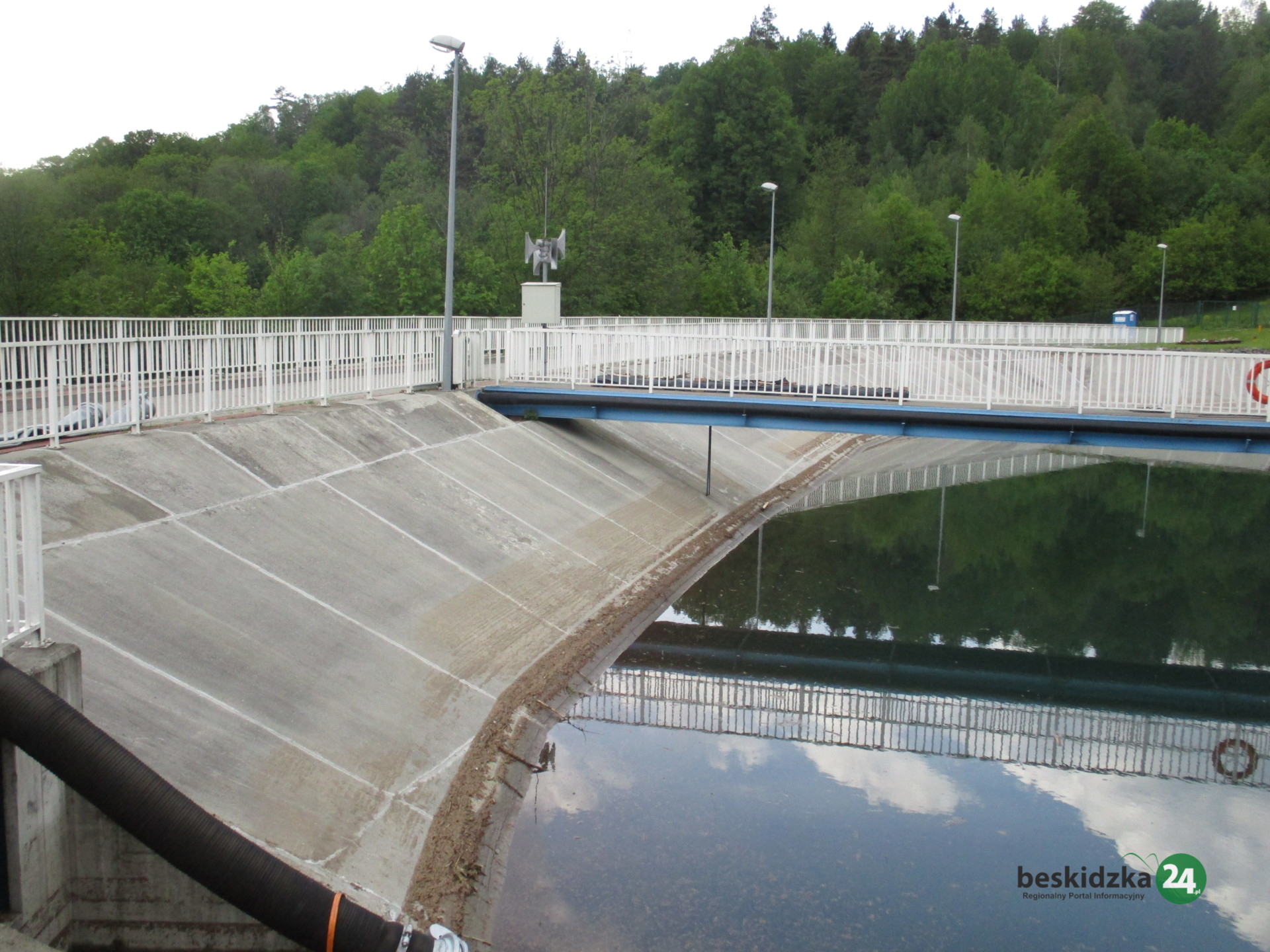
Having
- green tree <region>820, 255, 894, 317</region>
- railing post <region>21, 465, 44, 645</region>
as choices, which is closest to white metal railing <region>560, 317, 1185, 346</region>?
green tree <region>820, 255, 894, 317</region>

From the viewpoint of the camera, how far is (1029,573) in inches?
953

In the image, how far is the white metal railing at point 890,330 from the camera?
44344 mm

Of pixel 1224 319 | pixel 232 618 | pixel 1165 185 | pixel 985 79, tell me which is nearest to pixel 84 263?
pixel 232 618

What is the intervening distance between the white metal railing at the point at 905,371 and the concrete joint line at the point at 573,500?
3461 mm

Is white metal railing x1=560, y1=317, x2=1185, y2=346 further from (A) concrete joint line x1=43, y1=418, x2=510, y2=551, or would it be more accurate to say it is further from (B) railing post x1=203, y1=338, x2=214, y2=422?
(A) concrete joint line x1=43, y1=418, x2=510, y2=551

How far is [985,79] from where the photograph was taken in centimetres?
12506

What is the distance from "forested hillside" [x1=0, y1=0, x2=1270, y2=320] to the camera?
2143 inches

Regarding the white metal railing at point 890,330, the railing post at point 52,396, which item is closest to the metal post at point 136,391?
the railing post at point 52,396

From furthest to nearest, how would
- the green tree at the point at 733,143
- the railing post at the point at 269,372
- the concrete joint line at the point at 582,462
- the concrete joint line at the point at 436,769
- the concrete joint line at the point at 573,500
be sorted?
the green tree at the point at 733,143, the concrete joint line at the point at 582,462, the concrete joint line at the point at 573,500, the railing post at the point at 269,372, the concrete joint line at the point at 436,769

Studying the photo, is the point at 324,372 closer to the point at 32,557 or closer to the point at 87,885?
the point at 32,557

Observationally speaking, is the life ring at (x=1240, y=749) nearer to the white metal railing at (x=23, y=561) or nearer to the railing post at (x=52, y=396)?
the white metal railing at (x=23, y=561)

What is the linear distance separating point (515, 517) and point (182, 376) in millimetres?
5648

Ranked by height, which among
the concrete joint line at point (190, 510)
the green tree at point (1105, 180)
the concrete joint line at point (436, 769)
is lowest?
the concrete joint line at point (436, 769)

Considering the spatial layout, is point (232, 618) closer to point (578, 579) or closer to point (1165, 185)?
point (578, 579)
